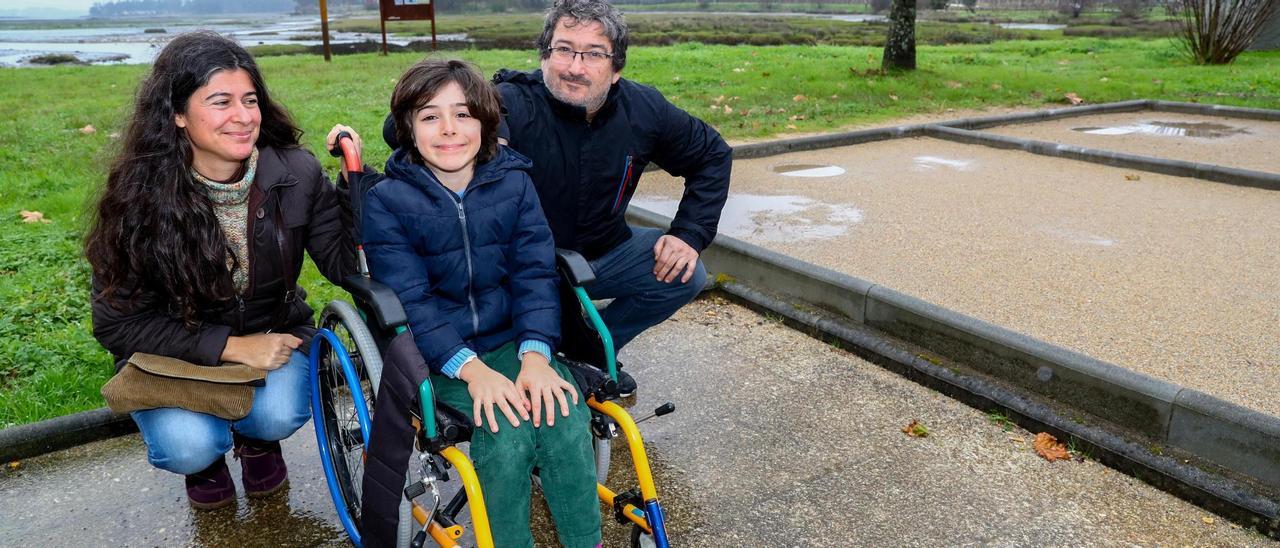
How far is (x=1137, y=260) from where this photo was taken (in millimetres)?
5426

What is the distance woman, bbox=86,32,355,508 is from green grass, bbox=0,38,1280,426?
302 mm

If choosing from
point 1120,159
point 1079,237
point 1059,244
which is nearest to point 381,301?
point 1059,244

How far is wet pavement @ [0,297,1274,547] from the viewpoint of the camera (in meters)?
2.93

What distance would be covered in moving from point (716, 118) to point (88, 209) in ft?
25.5

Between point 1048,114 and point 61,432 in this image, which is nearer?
point 61,432

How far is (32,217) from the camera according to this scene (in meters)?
6.21

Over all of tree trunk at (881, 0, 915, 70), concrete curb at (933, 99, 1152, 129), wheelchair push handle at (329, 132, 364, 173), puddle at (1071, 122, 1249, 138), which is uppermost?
tree trunk at (881, 0, 915, 70)

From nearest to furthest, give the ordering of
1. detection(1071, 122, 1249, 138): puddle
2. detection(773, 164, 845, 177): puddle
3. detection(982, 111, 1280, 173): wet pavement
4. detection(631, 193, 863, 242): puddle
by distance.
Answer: detection(631, 193, 863, 242): puddle → detection(773, 164, 845, 177): puddle → detection(982, 111, 1280, 173): wet pavement → detection(1071, 122, 1249, 138): puddle

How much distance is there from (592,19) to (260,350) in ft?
4.94

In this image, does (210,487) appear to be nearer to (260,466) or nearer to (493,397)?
(260,466)

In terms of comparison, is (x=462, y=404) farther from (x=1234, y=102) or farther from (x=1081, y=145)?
(x=1234, y=102)

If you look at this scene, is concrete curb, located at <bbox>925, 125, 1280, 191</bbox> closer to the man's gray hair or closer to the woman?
the man's gray hair

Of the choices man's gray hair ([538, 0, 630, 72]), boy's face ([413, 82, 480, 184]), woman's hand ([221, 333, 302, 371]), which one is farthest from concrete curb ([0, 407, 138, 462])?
man's gray hair ([538, 0, 630, 72])

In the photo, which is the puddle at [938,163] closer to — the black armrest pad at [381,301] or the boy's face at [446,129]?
the boy's face at [446,129]
